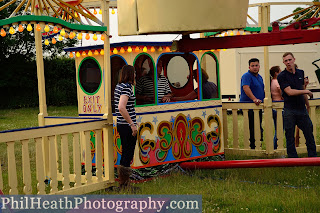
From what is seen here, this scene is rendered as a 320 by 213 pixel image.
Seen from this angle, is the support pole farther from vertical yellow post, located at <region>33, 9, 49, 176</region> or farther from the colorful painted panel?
vertical yellow post, located at <region>33, 9, 49, 176</region>

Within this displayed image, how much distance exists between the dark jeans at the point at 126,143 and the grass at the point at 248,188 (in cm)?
43

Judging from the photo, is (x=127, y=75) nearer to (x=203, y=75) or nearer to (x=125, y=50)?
(x=125, y=50)

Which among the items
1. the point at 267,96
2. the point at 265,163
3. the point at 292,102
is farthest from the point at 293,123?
the point at 265,163

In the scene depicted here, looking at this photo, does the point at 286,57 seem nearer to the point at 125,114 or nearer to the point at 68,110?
the point at 125,114

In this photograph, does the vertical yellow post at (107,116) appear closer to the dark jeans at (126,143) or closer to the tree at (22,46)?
the dark jeans at (126,143)

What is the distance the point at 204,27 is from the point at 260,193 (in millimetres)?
2984

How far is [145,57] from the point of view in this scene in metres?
8.33

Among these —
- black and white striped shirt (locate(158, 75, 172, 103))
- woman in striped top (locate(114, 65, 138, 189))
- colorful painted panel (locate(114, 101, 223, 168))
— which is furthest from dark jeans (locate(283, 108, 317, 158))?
woman in striped top (locate(114, 65, 138, 189))

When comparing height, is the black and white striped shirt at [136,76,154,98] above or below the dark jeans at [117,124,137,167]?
above

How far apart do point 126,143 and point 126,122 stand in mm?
291

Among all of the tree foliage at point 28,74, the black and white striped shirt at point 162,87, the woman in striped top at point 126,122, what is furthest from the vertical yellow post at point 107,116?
the tree foliage at point 28,74

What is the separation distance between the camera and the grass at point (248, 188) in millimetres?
6332

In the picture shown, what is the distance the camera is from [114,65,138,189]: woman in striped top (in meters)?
7.32

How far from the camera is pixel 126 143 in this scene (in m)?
7.45
